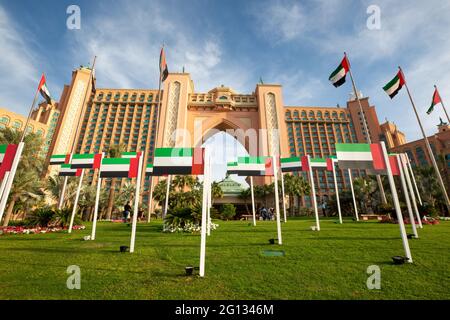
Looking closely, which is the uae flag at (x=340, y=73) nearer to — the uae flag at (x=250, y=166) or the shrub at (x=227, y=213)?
the uae flag at (x=250, y=166)

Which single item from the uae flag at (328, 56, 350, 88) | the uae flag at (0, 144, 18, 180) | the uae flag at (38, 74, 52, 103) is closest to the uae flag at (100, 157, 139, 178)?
the uae flag at (0, 144, 18, 180)

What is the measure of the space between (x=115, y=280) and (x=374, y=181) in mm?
46426

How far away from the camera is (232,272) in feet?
19.1

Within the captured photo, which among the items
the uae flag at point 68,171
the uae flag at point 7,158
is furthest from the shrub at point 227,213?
the uae flag at point 7,158

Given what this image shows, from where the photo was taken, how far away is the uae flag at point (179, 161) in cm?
781

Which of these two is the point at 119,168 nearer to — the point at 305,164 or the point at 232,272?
the point at 232,272

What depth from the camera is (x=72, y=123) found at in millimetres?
70625

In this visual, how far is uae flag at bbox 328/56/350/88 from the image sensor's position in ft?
66.9

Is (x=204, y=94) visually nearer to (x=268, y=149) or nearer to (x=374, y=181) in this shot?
(x=268, y=149)

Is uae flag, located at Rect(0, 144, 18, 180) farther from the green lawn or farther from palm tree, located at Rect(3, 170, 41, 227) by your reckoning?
palm tree, located at Rect(3, 170, 41, 227)

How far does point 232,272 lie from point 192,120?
218ft

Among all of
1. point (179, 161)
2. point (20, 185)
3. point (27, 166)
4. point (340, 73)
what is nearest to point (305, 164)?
point (179, 161)
